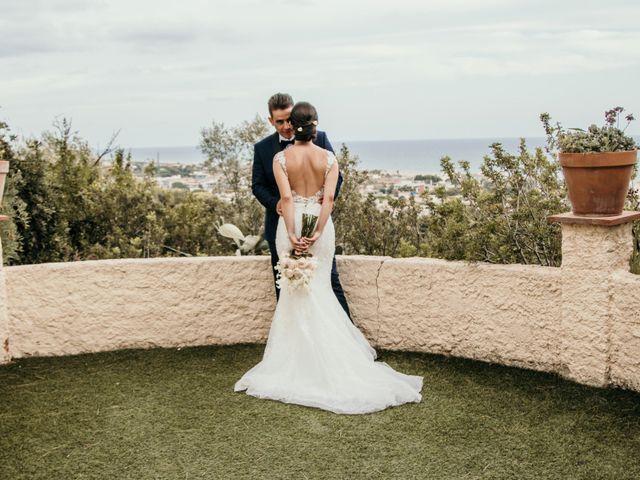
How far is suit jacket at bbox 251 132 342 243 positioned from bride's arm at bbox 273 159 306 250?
282 mm

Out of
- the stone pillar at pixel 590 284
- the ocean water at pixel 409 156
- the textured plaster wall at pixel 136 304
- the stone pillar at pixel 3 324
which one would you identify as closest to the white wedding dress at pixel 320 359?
the textured plaster wall at pixel 136 304

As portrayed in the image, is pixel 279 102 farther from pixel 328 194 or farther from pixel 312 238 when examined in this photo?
pixel 312 238

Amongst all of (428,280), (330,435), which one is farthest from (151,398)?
(428,280)

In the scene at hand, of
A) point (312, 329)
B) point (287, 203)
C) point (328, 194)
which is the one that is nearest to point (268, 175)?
point (287, 203)

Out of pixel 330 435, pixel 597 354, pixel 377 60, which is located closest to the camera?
pixel 330 435

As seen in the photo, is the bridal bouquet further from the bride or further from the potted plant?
the potted plant

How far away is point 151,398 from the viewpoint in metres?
4.80

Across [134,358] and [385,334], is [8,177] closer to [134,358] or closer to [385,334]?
[134,358]

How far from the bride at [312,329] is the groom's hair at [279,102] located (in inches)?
14.7

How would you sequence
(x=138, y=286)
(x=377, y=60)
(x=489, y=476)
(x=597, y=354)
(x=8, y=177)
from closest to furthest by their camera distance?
(x=489, y=476), (x=597, y=354), (x=138, y=286), (x=8, y=177), (x=377, y=60)

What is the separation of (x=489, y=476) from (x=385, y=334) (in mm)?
2170

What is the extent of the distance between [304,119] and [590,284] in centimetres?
206

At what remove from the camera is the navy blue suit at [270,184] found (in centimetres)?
535

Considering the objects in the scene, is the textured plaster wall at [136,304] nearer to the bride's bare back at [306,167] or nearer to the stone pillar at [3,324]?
the stone pillar at [3,324]
